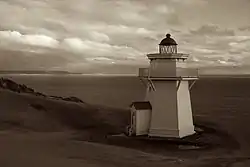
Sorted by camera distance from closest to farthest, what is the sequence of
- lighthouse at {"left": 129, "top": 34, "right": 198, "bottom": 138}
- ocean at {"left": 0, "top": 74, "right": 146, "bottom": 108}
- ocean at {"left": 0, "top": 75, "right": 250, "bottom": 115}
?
lighthouse at {"left": 129, "top": 34, "right": 198, "bottom": 138}, ocean at {"left": 0, "top": 74, "right": 146, "bottom": 108}, ocean at {"left": 0, "top": 75, "right": 250, "bottom": 115}

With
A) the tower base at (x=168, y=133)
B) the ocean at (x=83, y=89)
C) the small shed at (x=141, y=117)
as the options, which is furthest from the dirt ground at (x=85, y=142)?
the ocean at (x=83, y=89)

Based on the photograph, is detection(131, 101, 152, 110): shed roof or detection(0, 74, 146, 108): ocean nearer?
detection(131, 101, 152, 110): shed roof

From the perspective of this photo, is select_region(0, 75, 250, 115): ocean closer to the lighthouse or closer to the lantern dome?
the lighthouse

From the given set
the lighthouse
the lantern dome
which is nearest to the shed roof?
the lighthouse

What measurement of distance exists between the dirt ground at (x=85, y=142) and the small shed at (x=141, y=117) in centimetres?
28

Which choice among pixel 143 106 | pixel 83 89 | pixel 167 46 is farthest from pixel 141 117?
pixel 83 89

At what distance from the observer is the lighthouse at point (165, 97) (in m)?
8.40

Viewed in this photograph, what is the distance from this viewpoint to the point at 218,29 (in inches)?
582

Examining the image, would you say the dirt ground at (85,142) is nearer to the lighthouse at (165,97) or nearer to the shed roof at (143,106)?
the lighthouse at (165,97)

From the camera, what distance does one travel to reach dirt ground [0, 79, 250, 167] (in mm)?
6805

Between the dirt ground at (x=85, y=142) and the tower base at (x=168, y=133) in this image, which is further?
the tower base at (x=168, y=133)

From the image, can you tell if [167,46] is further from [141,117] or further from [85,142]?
[85,142]

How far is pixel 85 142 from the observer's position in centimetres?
835

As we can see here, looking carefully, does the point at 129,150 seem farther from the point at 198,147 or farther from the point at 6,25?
the point at 6,25
